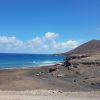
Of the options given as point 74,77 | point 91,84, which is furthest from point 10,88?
point 74,77

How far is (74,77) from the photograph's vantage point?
154 feet

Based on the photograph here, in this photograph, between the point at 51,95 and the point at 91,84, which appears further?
the point at 91,84

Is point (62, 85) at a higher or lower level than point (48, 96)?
higher

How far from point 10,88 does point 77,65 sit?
20975 millimetres

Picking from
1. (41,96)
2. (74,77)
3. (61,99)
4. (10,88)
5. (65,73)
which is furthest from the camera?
(65,73)

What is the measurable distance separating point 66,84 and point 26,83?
14.4 feet

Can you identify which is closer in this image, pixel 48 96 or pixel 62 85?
pixel 48 96

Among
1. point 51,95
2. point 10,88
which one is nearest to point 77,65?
point 10,88

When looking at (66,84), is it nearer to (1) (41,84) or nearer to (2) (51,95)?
(1) (41,84)

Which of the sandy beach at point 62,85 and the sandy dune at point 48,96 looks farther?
the sandy beach at point 62,85

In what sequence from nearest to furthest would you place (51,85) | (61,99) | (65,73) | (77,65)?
(61,99)
(51,85)
(65,73)
(77,65)

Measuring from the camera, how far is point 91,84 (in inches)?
1583

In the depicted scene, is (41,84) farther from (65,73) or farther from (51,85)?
(65,73)

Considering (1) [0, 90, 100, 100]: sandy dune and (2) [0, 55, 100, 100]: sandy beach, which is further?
(2) [0, 55, 100, 100]: sandy beach
